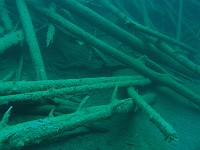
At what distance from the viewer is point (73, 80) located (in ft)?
11.8

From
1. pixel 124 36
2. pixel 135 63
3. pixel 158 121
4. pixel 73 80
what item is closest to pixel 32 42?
pixel 73 80

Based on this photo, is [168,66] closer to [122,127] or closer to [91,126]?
[122,127]

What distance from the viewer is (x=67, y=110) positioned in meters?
3.47

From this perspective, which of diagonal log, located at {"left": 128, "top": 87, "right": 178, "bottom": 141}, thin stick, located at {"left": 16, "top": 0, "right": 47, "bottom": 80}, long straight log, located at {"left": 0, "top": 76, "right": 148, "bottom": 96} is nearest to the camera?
diagonal log, located at {"left": 128, "top": 87, "right": 178, "bottom": 141}

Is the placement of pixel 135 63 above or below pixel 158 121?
Answer: above

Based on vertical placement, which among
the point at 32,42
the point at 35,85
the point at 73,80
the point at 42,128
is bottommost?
the point at 42,128

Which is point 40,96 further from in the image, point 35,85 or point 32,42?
point 32,42

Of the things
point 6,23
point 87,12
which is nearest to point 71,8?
point 87,12

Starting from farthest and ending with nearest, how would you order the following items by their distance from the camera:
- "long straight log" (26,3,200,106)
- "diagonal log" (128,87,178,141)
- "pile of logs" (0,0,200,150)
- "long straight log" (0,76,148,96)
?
"long straight log" (26,3,200,106)
"long straight log" (0,76,148,96)
"diagonal log" (128,87,178,141)
"pile of logs" (0,0,200,150)

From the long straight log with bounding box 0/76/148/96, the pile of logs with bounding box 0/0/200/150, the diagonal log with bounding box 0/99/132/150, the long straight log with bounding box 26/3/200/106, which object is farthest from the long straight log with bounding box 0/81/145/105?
the long straight log with bounding box 26/3/200/106

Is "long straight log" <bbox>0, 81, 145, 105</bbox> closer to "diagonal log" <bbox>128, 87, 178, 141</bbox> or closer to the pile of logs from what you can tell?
the pile of logs

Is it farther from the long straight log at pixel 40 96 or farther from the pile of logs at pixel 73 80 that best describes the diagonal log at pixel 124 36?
the long straight log at pixel 40 96

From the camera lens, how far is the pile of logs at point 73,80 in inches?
100

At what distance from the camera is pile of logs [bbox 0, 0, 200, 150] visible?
2.54m
